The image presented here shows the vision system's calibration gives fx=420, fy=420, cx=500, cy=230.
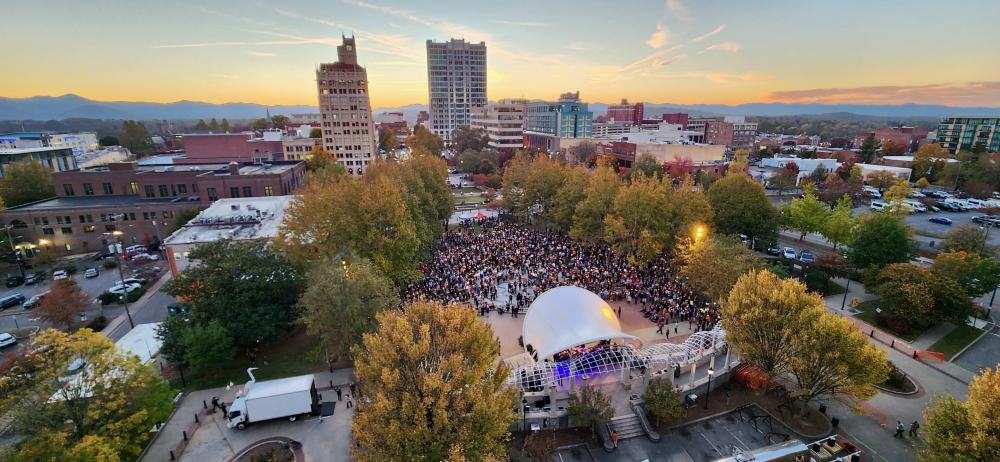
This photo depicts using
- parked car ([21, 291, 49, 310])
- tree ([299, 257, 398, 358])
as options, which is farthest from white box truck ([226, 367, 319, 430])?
parked car ([21, 291, 49, 310])

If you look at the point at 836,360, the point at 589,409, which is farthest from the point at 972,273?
the point at 589,409

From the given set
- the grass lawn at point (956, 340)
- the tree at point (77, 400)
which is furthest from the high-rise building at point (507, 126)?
the tree at point (77, 400)

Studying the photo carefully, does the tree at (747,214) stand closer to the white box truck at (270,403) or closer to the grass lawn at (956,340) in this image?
the grass lawn at (956,340)

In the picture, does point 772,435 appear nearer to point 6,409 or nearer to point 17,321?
point 6,409

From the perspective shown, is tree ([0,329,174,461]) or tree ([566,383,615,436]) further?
tree ([566,383,615,436])

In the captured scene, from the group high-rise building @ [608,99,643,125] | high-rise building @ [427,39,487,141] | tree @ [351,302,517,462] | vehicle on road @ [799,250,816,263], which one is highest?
high-rise building @ [427,39,487,141]

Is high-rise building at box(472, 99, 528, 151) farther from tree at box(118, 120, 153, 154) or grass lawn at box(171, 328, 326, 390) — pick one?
tree at box(118, 120, 153, 154)
